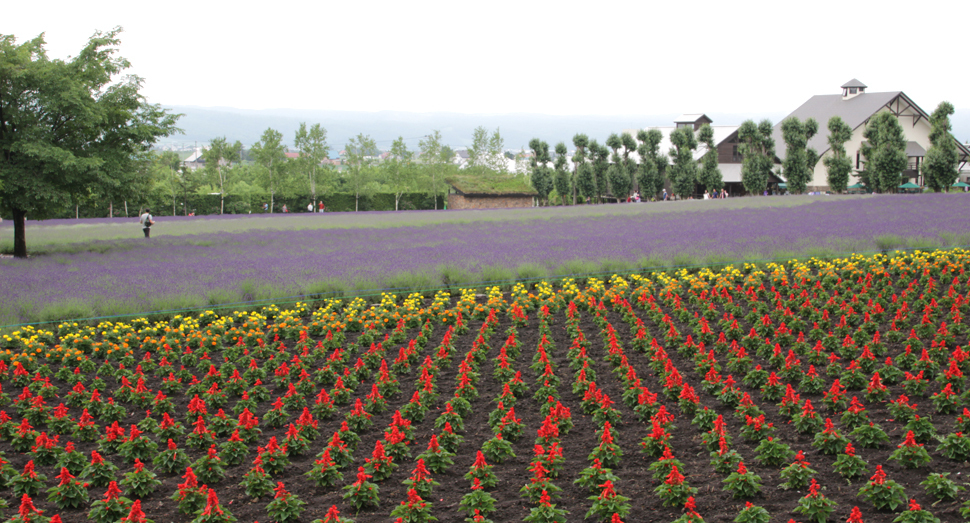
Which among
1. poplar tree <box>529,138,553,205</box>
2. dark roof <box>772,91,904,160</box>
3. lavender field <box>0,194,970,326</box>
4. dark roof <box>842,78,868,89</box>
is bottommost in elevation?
lavender field <box>0,194,970,326</box>

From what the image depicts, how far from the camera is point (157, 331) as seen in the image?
1119 centimetres

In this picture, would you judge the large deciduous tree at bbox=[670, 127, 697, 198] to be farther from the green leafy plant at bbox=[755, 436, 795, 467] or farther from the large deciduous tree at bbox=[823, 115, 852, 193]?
the green leafy plant at bbox=[755, 436, 795, 467]

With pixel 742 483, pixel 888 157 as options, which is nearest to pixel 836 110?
pixel 888 157

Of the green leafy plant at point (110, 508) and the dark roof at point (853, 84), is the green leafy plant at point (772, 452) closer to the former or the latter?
the green leafy plant at point (110, 508)

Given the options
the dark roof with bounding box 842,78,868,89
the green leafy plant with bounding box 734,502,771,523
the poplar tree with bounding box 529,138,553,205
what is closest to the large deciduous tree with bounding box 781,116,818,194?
the poplar tree with bounding box 529,138,553,205

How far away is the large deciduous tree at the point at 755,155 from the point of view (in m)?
54.7

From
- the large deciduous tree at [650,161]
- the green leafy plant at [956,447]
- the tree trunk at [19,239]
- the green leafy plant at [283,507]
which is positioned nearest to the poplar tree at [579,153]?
the large deciduous tree at [650,161]

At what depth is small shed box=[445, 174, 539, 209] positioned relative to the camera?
216ft

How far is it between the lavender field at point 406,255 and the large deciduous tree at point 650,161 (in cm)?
3470

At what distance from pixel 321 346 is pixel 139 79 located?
16668 mm

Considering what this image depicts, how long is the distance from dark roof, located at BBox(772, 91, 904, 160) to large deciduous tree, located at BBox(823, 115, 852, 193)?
40.7 feet

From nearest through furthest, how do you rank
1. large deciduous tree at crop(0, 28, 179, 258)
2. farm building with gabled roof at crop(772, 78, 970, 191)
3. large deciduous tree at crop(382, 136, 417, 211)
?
large deciduous tree at crop(0, 28, 179, 258) < farm building with gabled roof at crop(772, 78, 970, 191) < large deciduous tree at crop(382, 136, 417, 211)

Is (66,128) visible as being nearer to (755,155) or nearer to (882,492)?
(882,492)

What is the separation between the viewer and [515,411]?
7.79 m
